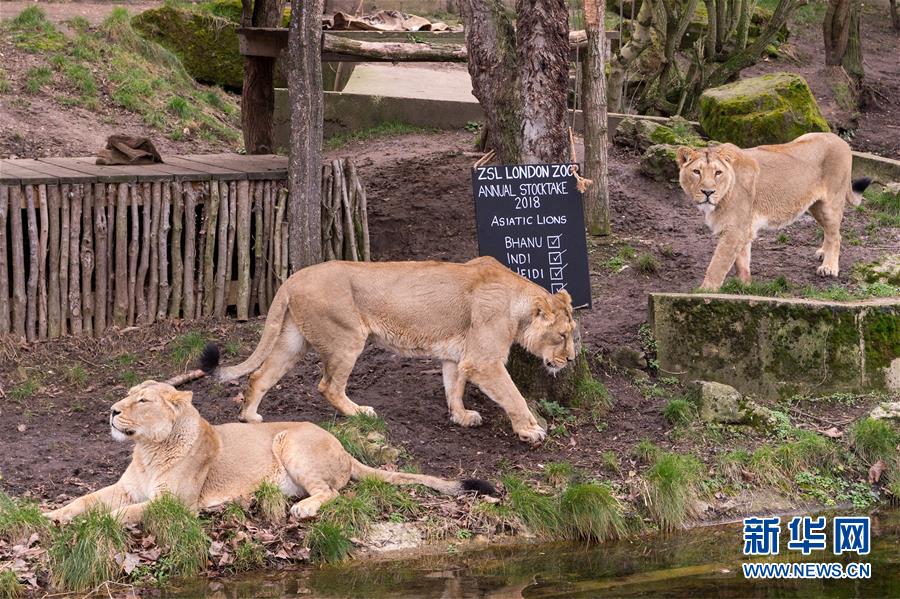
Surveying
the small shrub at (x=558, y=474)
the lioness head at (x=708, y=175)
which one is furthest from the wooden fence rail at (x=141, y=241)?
the small shrub at (x=558, y=474)

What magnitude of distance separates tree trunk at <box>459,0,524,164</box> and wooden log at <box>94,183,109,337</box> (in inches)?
145

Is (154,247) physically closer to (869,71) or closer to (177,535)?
(177,535)

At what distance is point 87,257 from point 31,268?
19.8 inches

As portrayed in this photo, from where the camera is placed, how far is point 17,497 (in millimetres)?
7387

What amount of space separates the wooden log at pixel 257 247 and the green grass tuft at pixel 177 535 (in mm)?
4620

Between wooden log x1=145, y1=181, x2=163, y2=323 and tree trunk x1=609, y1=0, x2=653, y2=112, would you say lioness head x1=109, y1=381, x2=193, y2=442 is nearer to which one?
wooden log x1=145, y1=181, x2=163, y2=323

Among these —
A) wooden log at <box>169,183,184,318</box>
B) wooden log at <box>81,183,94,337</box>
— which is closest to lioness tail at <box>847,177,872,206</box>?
wooden log at <box>169,183,184,318</box>

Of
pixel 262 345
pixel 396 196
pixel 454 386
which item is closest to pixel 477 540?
pixel 454 386

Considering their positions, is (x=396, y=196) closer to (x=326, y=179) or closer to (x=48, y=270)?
(x=326, y=179)

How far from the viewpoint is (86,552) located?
6.63 metres

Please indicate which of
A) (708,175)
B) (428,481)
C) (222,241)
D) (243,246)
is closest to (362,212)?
(243,246)

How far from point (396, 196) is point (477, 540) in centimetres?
653

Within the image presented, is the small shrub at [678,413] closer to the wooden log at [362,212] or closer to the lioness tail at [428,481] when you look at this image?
the lioness tail at [428,481]

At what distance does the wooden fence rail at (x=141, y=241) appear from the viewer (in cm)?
1056
